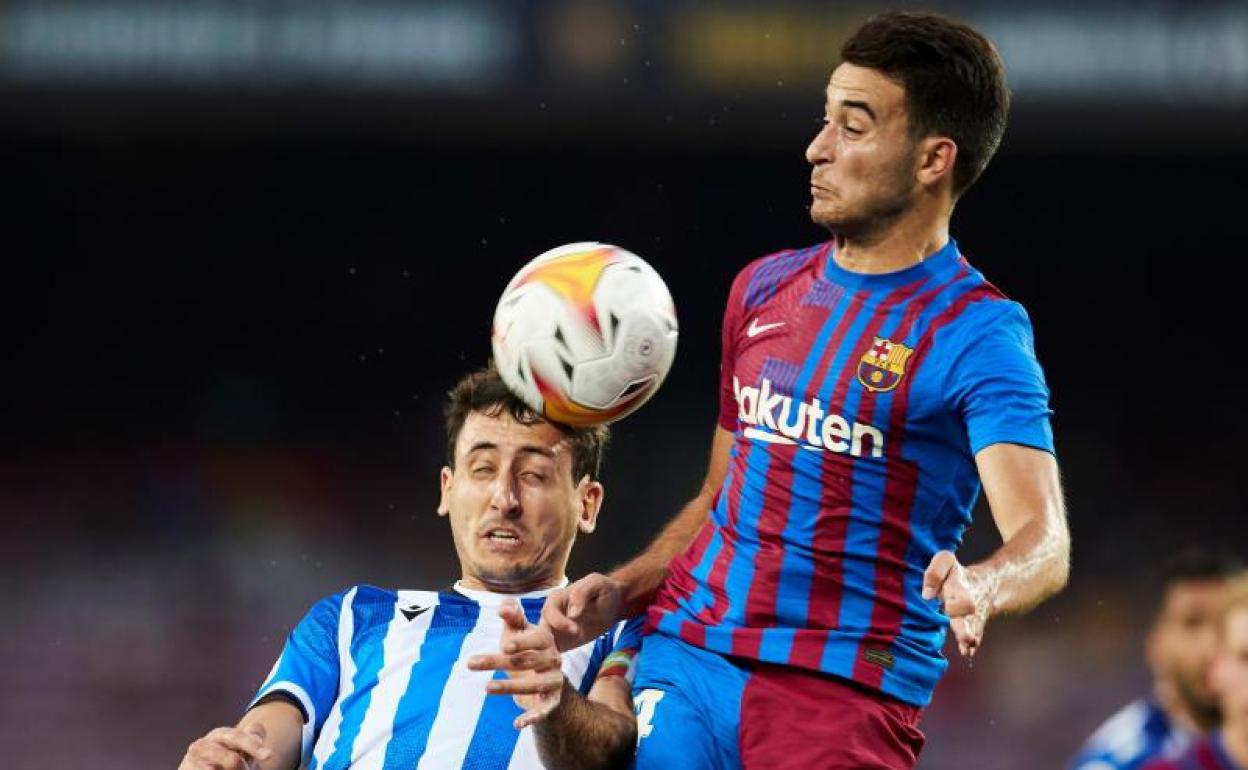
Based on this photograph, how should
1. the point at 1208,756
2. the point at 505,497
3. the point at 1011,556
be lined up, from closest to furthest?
1. the point at 1208,756
2. the point at 1011,556
3. the point at 505,497

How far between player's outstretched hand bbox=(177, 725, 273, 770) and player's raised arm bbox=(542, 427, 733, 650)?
705mm

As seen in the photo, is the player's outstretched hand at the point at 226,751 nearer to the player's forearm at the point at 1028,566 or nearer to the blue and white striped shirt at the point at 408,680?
the blue and white striped shirt at the point at 408,680

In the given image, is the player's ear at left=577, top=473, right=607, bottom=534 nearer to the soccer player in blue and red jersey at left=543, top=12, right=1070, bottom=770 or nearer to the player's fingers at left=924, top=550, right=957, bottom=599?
the soccer player in blue and red jersey at left=543, top=12, right=1070, bottom=770

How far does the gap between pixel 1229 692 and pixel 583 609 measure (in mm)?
1611

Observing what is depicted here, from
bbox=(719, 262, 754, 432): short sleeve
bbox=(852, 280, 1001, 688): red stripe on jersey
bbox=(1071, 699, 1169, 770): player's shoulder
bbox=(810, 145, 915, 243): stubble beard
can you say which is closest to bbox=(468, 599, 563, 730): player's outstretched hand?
bbox=(852, 280, 1001, 688): red stripe on jersey

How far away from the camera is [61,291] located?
12328mm

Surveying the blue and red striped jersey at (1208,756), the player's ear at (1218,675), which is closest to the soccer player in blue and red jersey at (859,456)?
the player's ear at (1218,675)

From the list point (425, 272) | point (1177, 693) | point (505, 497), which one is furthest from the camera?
point (425, 272)

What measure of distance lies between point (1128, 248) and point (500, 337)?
364 inches

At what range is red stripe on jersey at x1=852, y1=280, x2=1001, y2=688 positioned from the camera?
3684 millimetres

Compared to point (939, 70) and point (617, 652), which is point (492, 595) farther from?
point (939, 70)

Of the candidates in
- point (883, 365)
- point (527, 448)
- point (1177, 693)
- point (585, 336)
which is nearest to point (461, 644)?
point (527, 448)

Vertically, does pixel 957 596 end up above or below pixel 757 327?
below

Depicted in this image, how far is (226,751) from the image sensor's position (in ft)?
12.9
